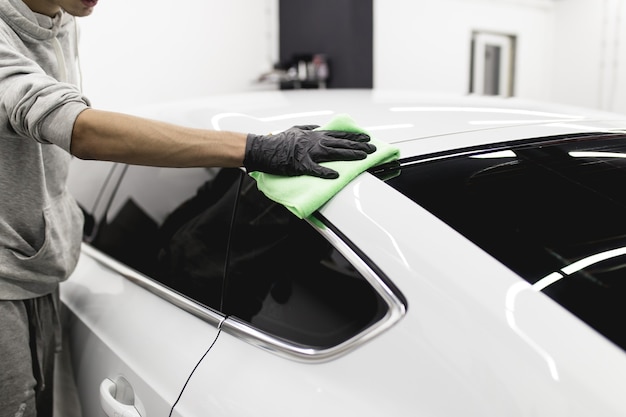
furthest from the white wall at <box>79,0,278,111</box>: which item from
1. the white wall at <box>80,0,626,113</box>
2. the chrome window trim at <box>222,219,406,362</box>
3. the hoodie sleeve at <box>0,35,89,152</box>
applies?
the chrome window trim at <box>222,219,406,362</box>

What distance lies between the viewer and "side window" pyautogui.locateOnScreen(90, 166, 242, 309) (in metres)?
1.03

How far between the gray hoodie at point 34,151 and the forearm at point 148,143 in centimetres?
3

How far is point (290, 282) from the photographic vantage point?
87 centimetres

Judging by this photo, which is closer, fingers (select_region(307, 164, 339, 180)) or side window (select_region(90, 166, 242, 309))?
fingers (select_region(307, 164, 339, 180))

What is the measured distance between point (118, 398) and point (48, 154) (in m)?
0.56

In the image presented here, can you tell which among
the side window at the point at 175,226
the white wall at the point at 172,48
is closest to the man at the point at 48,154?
the side window at the point at 175,226

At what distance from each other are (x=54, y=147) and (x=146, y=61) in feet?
11.1

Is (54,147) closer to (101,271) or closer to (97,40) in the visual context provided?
(101,271)

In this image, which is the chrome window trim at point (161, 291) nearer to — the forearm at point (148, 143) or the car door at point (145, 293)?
the car door at point (145, 293)

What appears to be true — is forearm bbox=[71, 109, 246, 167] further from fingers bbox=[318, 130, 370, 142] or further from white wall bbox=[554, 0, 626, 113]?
white wall bbox=[554, 0, 626, 113]

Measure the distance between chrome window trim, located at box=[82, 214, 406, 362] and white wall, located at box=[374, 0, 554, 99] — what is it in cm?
419

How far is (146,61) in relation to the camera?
4.31m

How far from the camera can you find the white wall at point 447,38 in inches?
193

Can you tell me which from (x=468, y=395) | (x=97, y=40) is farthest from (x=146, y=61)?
(x=468, y=395)
